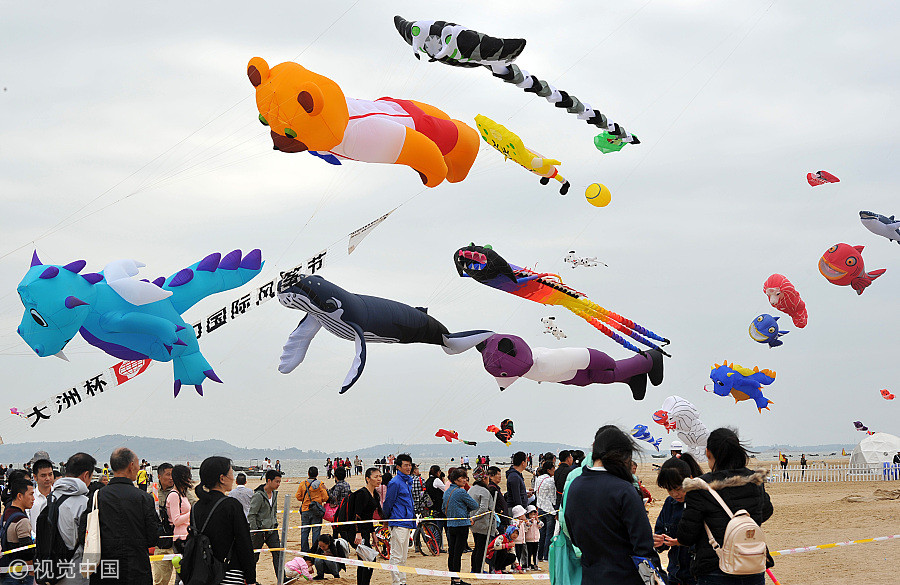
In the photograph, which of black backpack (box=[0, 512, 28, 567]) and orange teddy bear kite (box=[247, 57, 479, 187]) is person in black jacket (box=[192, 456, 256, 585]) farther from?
orange teddy bear kite (box=[247, 57, 479, 187])

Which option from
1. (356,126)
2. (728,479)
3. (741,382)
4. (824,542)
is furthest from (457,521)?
(741,382)

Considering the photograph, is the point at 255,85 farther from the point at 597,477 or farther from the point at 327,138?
the point at 597,477

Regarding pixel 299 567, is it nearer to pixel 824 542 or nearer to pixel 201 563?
pixel 201 563

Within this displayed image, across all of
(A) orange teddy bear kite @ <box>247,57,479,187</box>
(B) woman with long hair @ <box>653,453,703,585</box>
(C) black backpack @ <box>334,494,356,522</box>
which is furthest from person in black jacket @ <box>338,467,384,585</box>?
(B) woman with long hair @ <box>653,453,703,585</box>

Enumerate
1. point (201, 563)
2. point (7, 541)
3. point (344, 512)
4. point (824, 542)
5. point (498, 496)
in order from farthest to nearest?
1. point (824, 542)
2. point (498, 496)
3. point (344, 512)
4. point (7, 541)
5. point (201, 563)

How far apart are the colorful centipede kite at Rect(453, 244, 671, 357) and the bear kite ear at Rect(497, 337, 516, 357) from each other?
1036 millimetres

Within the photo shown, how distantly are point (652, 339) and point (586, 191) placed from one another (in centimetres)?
269

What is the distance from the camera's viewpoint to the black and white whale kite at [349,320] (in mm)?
10289

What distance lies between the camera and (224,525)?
5.48m

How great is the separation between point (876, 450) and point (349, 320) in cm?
3080

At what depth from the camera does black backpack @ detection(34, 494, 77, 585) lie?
18.6ft

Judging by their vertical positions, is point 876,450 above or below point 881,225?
below

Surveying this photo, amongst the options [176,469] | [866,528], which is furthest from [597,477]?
[866,528]

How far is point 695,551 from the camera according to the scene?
16.6ft
